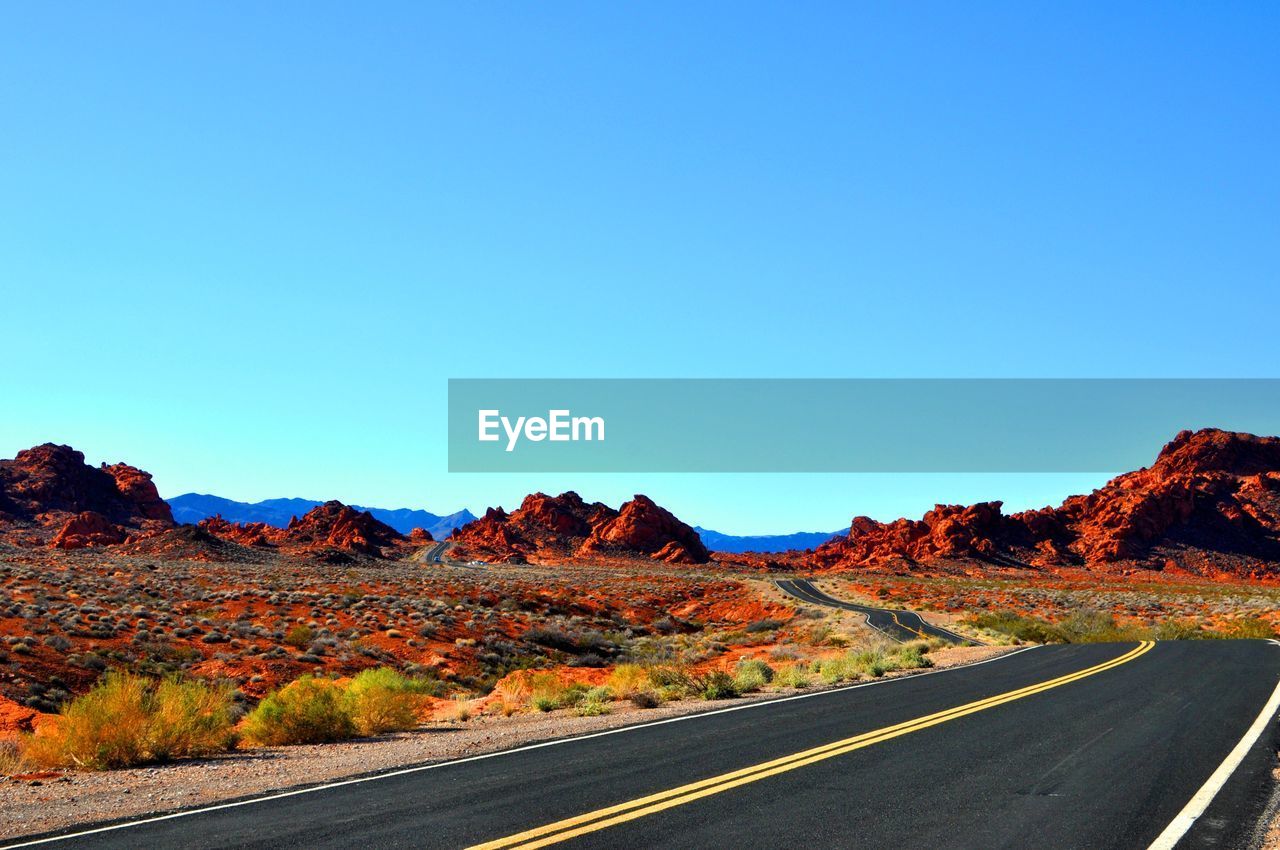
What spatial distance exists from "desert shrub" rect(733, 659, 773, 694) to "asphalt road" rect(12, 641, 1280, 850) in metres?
3.96

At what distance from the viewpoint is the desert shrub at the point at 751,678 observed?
692 inches

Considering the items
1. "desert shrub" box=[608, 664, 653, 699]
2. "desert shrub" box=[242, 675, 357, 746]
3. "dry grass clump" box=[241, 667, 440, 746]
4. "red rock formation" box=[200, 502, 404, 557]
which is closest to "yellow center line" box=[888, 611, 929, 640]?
"desert shrub" box=[608, 664, 653, 699]

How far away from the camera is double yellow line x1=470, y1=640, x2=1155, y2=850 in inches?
253

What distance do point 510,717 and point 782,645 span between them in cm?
2328

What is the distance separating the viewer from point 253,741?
43.3 feet

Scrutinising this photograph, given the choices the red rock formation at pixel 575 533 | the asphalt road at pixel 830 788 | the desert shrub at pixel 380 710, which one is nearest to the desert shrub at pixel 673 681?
the asphalt road at pixel 830 788

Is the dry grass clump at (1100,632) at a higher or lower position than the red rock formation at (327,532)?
lower

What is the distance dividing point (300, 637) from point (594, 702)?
18168 millimetres

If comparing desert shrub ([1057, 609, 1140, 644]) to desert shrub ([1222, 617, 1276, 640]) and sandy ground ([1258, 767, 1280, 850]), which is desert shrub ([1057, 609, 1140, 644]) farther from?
sandy ground ([1258, 767, 1280, 850])

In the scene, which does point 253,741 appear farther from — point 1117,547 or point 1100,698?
point 1117,547

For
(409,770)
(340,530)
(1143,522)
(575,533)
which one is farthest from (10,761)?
(575,533)

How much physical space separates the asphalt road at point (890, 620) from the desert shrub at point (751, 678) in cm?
1600

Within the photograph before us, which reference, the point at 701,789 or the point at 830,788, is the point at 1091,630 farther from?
the point at 701,789

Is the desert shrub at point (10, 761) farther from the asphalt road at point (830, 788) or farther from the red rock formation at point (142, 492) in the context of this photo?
the red rock formation at point (142, 492)
